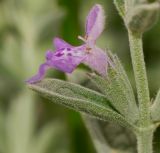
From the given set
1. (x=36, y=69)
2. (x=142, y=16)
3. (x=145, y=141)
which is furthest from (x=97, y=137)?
(x=36, y=69)

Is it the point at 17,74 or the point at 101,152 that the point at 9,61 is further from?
the point at 101,152

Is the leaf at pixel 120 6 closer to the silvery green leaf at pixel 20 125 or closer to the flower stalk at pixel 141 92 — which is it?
the flower stalk at pixel 141 92

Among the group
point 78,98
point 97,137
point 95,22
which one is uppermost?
point 95,22

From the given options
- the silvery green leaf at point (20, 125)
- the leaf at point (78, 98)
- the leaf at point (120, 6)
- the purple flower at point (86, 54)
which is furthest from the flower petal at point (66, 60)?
the silvery green leaf at point (20, 125)

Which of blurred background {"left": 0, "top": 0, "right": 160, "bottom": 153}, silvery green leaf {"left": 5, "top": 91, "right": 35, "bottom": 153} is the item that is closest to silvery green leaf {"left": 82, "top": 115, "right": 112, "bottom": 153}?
Answer: blurred background {"left": 0, "top": 0, "right": 160, "bottom": 153}

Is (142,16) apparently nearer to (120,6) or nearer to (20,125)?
(120,6)

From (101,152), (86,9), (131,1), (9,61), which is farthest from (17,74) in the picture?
(131,1)
